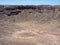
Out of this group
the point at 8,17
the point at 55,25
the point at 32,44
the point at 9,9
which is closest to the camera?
the point at 32,44

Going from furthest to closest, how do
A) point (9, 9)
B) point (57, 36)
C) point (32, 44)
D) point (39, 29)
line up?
point (9, 9) → point (39, 29) → point (57, 36) → point (32, 44)

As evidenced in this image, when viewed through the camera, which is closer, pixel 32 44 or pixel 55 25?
pixel 32 44

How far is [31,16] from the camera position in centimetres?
459

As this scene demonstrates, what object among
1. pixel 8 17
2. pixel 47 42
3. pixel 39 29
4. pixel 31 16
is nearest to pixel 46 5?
pixel 31 16

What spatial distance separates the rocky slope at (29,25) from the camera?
2.88m

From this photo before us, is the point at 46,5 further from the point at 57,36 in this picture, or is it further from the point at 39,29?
the point at 57,36

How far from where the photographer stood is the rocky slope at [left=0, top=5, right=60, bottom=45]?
9.46 ft

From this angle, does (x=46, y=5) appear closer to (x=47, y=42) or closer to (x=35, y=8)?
(x=35, y=8)

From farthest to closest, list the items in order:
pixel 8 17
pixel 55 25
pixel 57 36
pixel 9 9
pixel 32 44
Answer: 1. pixel 9 9
2. pixel 8 17
3. pixel 55 25
4. pixel 57 36
5. pixel 32 44

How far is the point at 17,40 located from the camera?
9.31ft

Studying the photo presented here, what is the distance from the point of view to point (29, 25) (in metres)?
3.91

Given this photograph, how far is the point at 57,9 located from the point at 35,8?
26.2 inches

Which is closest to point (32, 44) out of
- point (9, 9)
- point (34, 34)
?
point (34, 34)

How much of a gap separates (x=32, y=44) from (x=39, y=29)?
95 centimetres
